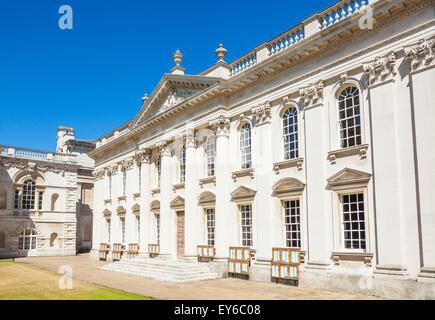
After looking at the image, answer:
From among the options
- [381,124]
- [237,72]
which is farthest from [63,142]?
[381,124]

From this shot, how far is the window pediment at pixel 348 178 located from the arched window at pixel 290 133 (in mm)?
2668

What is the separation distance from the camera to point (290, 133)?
19125 millimetres

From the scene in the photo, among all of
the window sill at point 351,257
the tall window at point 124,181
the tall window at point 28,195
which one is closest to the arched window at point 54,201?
the tall window at point 28,195

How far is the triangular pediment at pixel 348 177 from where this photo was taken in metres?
15.6

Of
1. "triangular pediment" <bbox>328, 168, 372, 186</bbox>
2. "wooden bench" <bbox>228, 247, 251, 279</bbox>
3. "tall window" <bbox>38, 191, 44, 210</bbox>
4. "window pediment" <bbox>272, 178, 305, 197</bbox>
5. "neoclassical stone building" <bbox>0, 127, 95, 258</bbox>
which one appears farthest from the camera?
"tall window" <bbox>38, 191, 44, 210</bbox>

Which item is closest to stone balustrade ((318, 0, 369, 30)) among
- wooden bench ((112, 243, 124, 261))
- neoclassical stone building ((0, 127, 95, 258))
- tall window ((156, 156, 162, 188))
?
tall window ((156, 156, 162, 188))

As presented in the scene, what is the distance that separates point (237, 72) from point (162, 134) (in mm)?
7720

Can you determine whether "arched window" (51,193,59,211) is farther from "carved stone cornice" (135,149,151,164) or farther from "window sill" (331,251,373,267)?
"window sill" (331,251,373,267)

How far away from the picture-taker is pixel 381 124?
49.7ft

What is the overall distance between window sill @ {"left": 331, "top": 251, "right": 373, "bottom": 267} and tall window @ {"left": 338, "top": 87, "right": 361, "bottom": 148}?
4216 mm

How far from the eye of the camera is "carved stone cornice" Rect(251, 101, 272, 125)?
20047 mm

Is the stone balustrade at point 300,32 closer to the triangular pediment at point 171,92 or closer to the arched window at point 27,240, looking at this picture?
the triangular pediment at point 171,92

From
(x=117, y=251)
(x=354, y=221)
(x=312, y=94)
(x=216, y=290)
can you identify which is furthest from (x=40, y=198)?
(x=354, y=221)
